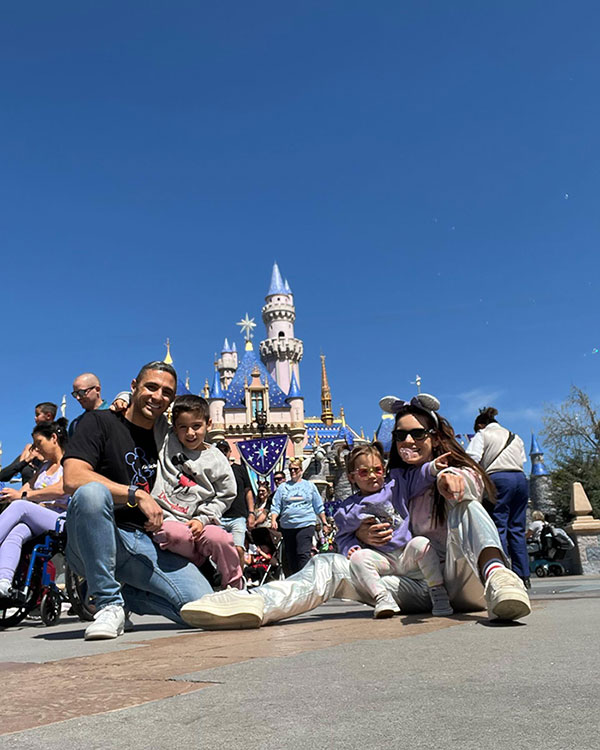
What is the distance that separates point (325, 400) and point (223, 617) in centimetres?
6672

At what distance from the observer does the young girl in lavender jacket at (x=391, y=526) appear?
3238 mm

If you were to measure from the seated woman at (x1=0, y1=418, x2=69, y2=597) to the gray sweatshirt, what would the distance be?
5.05ft

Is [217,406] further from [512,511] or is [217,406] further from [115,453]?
[115,453]

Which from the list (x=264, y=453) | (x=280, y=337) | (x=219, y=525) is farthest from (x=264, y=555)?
(x=280, y=337)

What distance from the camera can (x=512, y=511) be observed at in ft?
18.2

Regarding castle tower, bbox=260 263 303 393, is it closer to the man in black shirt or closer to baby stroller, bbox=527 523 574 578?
baby stroller, bbox=527 523 574 578

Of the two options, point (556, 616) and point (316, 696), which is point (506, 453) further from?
point (316, 696)

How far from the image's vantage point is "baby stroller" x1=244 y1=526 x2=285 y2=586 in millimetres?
8531

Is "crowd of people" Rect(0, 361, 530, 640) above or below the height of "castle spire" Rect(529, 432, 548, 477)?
below

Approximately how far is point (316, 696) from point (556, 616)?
193 centimetres

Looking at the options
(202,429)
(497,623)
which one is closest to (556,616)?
(497,623)

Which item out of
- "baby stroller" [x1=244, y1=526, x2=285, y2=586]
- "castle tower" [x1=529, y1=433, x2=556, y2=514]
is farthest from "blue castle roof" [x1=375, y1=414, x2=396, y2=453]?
"baby stroller" [x1=244, y1=526, x2=285, y2=586]

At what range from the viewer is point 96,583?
320 cm

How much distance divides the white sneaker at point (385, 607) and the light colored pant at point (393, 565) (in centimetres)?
2
